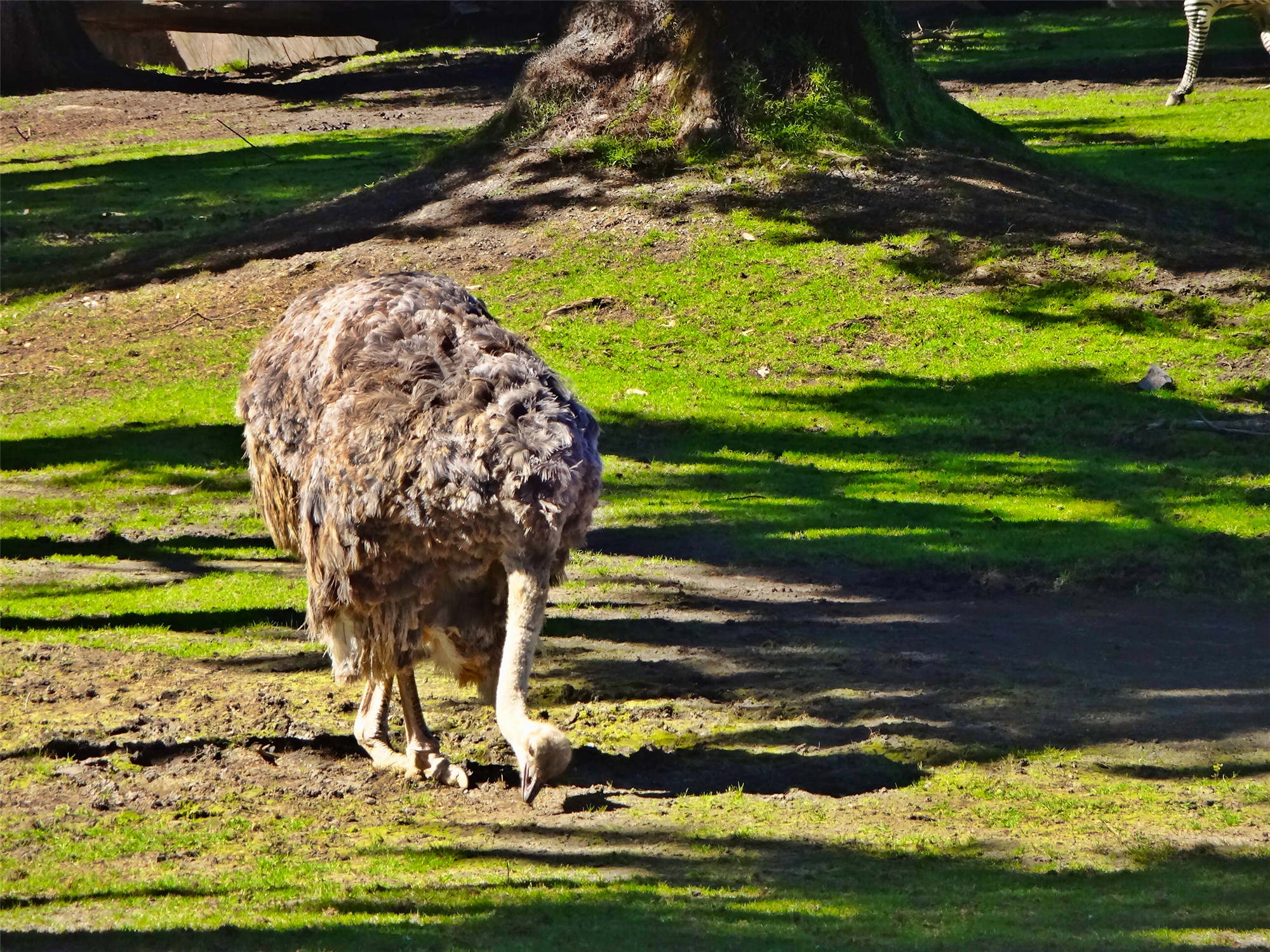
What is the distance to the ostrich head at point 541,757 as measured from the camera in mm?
4668

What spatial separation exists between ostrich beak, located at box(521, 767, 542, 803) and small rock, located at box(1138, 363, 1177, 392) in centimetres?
779

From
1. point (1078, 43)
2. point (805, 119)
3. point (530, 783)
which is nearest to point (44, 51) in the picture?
point (805, 119)

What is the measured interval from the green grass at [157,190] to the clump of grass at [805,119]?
13.9 feet

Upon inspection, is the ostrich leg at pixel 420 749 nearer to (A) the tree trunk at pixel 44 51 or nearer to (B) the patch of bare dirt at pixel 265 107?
(B) the patch of bare dirt at pixel 265 107

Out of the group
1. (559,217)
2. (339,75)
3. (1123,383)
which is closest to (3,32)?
(339,75)

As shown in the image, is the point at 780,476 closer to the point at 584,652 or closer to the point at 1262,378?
the point at 584,652

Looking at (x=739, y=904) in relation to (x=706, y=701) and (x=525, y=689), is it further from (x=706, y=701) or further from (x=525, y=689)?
(x=706, y=701)

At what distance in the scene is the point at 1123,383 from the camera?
36.9 ft

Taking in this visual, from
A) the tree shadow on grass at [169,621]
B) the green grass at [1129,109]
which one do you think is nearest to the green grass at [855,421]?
the tree shadow on grass at [169,621]

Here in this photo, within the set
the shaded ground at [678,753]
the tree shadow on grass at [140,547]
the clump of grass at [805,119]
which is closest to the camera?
the shaded ground at [678,753]

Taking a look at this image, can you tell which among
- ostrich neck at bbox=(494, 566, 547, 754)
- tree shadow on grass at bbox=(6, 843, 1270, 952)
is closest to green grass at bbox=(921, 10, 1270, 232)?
tree shadow on grass at bbox=(6, 843, 1270, 952)

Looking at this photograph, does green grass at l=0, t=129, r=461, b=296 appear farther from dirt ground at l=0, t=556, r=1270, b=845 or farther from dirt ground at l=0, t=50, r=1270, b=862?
dirt ground at l=0, t=556, r=1270, b=845

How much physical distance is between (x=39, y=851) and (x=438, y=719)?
2120 millimetres

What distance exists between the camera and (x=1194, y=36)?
770 inches
